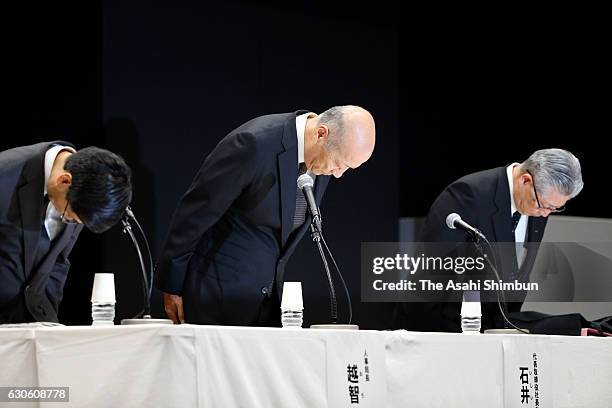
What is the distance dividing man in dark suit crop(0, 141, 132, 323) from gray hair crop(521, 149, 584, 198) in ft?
5.65

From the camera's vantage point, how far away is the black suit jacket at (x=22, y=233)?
294 cm

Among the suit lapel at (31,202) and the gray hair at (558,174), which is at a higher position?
the gray hair at (558,174)

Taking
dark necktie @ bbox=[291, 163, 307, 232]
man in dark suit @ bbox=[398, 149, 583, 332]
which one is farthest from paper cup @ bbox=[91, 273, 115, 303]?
man in dark suit @ bbox=[398, 149, 583, 332]

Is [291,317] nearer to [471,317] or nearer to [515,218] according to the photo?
[471,317]

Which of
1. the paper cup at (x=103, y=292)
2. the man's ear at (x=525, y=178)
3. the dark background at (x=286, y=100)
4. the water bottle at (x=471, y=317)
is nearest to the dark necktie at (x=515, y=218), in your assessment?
the man's ear at (x=525, y=178)

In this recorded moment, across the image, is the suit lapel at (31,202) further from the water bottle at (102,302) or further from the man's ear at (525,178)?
the man's ear at (525,178)

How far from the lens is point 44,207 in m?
2.99

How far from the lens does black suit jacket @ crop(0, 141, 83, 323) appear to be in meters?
2.94

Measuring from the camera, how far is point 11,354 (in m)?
2.36

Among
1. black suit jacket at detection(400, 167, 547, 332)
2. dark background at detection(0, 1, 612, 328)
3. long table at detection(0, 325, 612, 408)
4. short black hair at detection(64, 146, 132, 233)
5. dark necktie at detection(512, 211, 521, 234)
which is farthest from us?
dark background at detection(0, 1, 612, 328)

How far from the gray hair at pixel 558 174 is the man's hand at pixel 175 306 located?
1410mm

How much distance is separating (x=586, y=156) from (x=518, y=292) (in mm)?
1753

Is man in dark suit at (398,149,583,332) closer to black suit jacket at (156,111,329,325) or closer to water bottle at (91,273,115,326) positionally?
black suit jacket at (156,111,329,325)

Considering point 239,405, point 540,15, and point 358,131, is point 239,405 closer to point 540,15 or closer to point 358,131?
point 358,131
